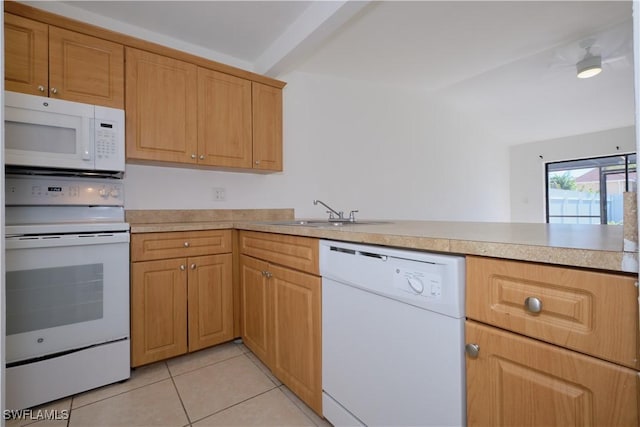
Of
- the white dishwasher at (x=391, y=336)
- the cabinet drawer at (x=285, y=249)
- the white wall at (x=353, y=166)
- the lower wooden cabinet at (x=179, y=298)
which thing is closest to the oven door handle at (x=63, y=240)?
the lower wooden cabinet at (x=179, y=298)

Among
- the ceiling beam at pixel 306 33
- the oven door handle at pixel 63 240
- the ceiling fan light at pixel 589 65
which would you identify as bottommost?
the oven door handle at pixel 63 240

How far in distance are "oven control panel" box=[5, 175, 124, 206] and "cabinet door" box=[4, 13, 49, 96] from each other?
50 centimetres

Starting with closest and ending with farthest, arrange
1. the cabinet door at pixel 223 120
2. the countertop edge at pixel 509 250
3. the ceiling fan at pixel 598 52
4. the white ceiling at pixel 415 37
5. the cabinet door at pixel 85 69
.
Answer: the countertop edge at pixel 509 250, the cabinet door at pixel 85 69, the white ceiling at pixel 415 37, the cabinet door at pixel 223 120, the ceiling fan at pixel 598 52

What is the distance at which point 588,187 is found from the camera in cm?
563

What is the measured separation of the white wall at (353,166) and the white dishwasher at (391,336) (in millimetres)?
1575

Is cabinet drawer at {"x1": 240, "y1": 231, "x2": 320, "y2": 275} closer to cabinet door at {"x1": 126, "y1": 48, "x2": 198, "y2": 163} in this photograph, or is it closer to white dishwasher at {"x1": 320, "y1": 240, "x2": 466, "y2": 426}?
white dishwasher at {"x1": 320, "y1": 240, "x2": 466, "y2": 426}

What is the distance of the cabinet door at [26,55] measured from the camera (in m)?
1.52

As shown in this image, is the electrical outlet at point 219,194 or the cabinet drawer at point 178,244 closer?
the cabinet drawer at point 178,244

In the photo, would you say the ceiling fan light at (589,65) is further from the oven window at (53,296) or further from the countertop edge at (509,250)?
the oven window at (53,296)

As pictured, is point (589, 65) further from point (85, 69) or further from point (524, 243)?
point (85, 69)

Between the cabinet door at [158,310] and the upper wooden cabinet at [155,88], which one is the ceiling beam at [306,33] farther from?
the cabinet door at [158,310]

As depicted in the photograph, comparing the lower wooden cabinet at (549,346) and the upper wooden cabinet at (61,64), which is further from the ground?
the upper wooden cabinet at (61,64)

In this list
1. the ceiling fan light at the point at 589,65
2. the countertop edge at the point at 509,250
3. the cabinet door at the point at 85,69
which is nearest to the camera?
the countertop edge at the point at 509,250

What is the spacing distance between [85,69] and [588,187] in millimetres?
7688
